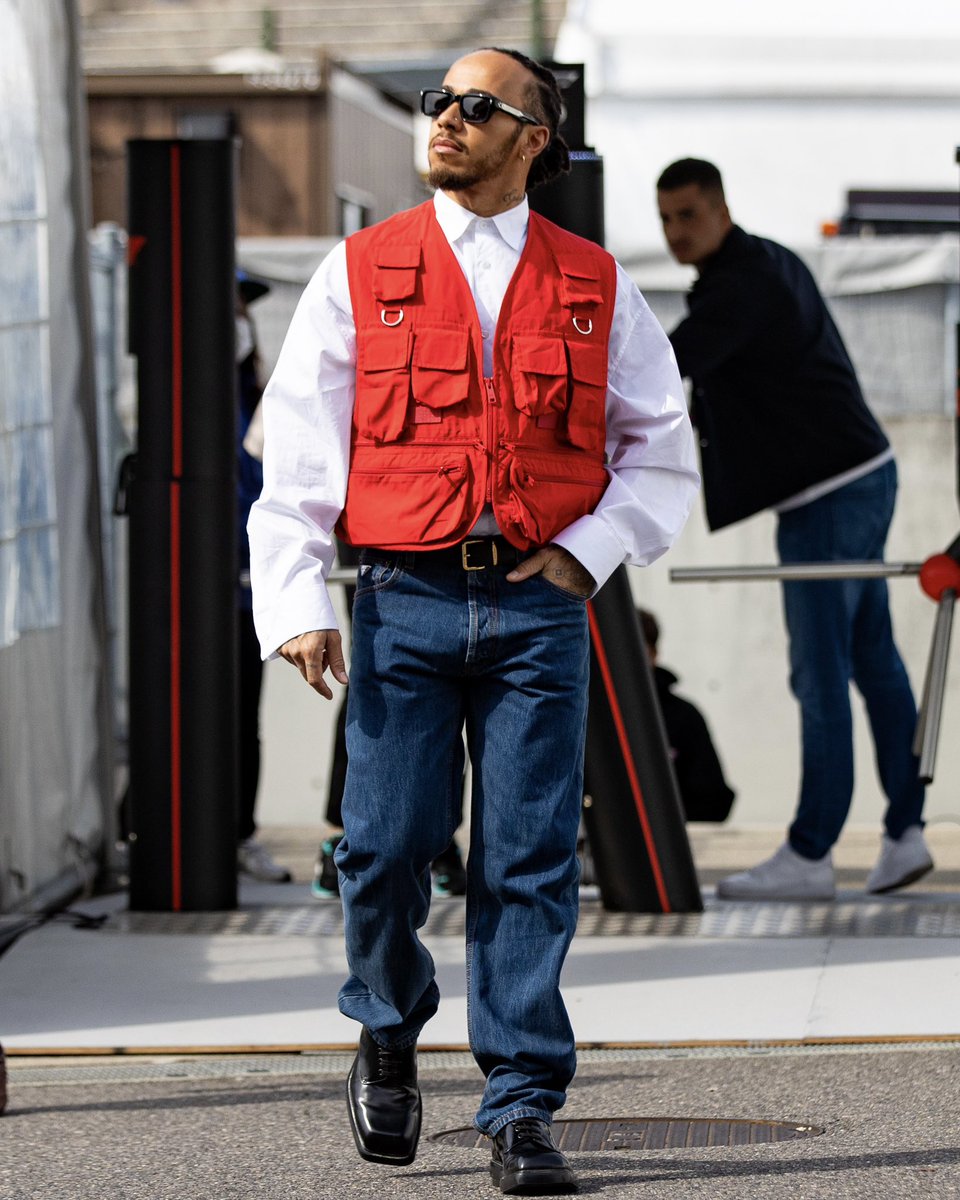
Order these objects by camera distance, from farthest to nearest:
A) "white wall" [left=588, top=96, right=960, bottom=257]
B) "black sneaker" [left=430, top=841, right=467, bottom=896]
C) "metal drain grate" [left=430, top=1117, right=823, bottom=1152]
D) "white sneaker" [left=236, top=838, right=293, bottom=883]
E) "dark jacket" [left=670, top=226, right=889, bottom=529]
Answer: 1. "white wall" [left=588, top=96, right=960, bottom=257]
2. "white sneaker" [left=236, top=838, right=293, bottom=883]
3. "black sneaker" [left=430, top=841, right=467, bottom=896]
4. "dark jacket" [left=670, top=226, right=889, bottom=529]
5. "metal drain grate" [left=430, top=1117, right=823, bottom=1152]

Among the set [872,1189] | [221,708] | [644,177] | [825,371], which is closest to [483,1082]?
[872,1189]

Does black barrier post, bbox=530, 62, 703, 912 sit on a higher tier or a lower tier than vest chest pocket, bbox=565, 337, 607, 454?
lower

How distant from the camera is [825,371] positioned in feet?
18.7

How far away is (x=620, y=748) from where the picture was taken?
18.0ft

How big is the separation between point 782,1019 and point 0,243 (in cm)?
273

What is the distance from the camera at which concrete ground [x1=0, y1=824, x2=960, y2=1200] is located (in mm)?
3451

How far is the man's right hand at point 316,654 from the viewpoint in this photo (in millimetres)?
3195

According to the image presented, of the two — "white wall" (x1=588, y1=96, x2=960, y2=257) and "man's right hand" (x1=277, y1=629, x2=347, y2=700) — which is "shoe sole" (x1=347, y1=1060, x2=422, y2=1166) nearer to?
"man's right hand" (x1=277, y1=629, x2=347, y2=700)

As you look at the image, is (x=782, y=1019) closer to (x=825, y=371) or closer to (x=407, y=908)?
(x=407, y=908)

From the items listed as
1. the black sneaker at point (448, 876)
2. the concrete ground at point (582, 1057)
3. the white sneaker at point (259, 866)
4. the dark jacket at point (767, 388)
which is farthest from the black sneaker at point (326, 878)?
the dark jacket at point (767, 388)

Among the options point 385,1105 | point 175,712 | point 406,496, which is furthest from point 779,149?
point 385,1105

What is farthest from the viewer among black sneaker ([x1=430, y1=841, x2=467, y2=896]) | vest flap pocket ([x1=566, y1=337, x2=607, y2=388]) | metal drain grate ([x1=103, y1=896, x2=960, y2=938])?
black sneaker ([x1=430, y1=841, x2=467, y2=896])

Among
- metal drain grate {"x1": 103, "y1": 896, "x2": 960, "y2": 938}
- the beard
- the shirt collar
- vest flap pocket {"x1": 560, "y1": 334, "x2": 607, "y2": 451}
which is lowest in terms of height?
metal drain grate {"x1": 103, "y1": 896, "x2": 960, "y2": 938}

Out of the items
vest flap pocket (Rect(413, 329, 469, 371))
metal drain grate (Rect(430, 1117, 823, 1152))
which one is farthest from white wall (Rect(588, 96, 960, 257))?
vest flap pocket (Rect(413, 329, 469, 371))
